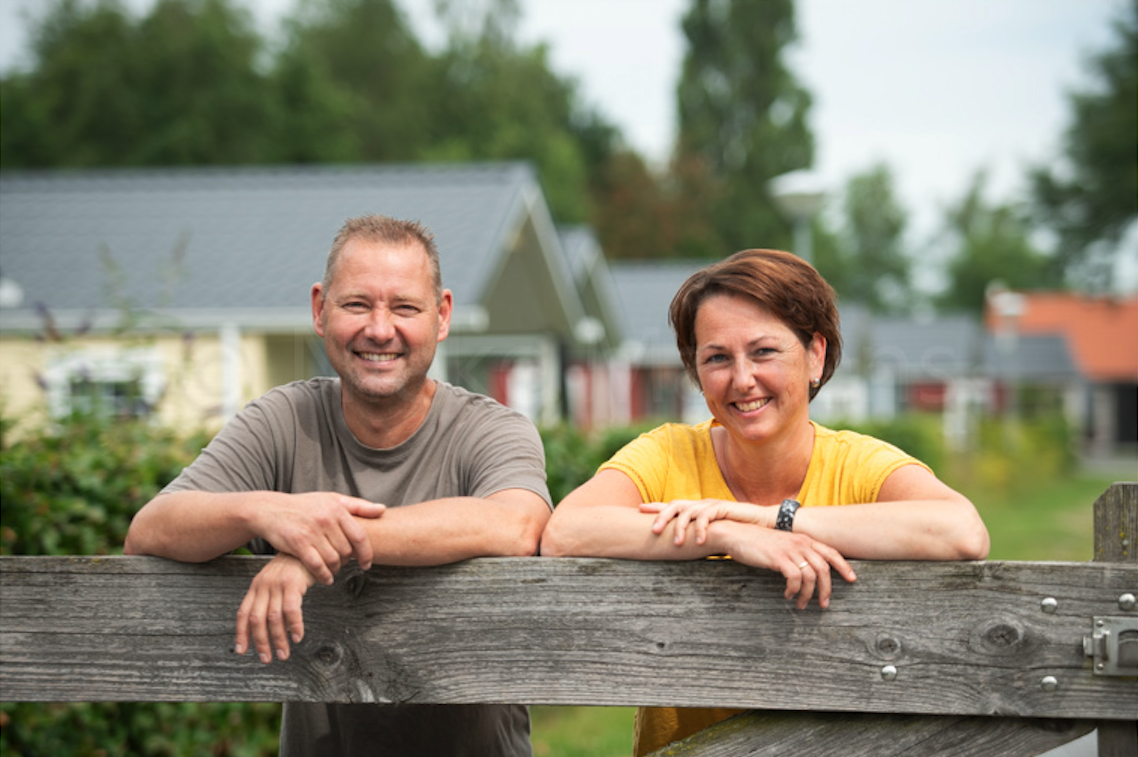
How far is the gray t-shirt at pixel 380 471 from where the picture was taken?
7.72 feet

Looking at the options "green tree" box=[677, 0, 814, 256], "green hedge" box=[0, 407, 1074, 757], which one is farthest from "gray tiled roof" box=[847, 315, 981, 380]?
"green hedge" box=[0, 407, 1074, 757]

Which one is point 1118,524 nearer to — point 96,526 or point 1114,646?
point 1114,646

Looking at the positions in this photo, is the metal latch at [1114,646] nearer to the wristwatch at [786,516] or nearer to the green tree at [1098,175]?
the wristwatch at [786,516]

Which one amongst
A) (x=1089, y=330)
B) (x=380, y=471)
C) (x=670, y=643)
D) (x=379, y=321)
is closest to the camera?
(x=670, y=643)

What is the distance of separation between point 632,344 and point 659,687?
92.1 ft

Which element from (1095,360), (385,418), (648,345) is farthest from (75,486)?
(1095,360)

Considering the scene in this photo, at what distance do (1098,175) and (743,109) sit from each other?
3468 cm

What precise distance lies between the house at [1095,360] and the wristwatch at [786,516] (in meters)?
50.4

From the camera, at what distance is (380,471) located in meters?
2.47

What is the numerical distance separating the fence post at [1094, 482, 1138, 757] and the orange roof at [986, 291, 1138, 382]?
2203 inches

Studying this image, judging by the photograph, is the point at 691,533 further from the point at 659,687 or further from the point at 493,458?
the point at 493,458

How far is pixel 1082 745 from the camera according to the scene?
7.26 feet

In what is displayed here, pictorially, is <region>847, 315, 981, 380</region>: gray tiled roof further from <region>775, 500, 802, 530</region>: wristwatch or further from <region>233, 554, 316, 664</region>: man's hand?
<region>233, 554, 316, 664</region>: man's hand

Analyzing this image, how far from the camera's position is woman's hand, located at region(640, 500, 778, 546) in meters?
1.86
